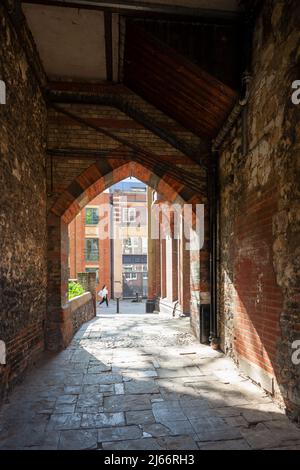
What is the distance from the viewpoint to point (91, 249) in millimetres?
23922

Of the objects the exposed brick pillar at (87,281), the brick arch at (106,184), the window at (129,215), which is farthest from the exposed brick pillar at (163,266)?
the window at (129,215)

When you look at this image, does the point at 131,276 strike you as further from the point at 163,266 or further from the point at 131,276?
the point at 163,266

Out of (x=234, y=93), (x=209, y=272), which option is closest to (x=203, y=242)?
(x=209, y=272)

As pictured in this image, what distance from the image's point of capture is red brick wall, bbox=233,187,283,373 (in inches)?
139

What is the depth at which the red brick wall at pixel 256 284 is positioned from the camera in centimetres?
352

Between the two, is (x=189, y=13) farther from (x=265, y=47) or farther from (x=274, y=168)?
(x=274, y=168)

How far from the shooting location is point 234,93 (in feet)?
14.7

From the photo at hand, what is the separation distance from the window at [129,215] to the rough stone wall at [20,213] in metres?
19.8

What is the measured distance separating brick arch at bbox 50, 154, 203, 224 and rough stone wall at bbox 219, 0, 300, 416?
1.49 meters

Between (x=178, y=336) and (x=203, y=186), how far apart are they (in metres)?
3.21

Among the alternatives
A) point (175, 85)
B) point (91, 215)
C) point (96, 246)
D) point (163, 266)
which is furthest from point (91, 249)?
point (175, 85)

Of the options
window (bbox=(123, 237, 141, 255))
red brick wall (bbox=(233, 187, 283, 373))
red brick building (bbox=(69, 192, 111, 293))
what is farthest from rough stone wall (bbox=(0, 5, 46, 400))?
window (bbox=(123, 237, 141, 255))

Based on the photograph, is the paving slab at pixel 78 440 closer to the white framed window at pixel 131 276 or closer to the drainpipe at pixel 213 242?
the drainpipe at pixel 213 242

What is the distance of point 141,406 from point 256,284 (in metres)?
1.98
